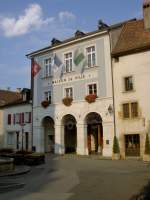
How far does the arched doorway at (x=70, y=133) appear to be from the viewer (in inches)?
1410

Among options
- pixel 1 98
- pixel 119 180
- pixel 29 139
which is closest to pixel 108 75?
pixel 29 139

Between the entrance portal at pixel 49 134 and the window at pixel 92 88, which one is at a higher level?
the window at pixel 92 88

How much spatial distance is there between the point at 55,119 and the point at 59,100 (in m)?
Answer: 2.15

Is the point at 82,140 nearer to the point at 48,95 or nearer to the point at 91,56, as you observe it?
the point at 48,95

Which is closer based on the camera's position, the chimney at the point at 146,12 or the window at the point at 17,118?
the chimney at the point at 146,12

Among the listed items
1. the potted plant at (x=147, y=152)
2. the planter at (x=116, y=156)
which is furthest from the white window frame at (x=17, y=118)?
the potted plant at (x=147, y=152)

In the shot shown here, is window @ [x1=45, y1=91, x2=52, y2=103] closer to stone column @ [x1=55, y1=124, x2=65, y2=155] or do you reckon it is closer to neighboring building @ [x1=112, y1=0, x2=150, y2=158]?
stone column @ [x1=55, y1=124, x2=65, y2=155]

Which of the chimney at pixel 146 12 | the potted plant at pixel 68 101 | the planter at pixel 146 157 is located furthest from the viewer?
the potted plant at pixel 68 101

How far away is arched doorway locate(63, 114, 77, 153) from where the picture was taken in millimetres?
35812

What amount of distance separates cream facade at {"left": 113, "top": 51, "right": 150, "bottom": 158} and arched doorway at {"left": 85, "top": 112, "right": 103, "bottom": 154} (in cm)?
361

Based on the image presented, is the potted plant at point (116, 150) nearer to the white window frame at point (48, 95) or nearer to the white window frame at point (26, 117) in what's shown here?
the white window frame at point (48, 95)

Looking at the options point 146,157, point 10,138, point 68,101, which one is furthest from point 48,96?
point 146,157

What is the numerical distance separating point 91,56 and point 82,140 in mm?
8735

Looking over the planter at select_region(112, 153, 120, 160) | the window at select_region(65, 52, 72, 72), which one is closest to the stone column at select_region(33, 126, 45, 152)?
the window at select_region(65, 52, 72, 72)
